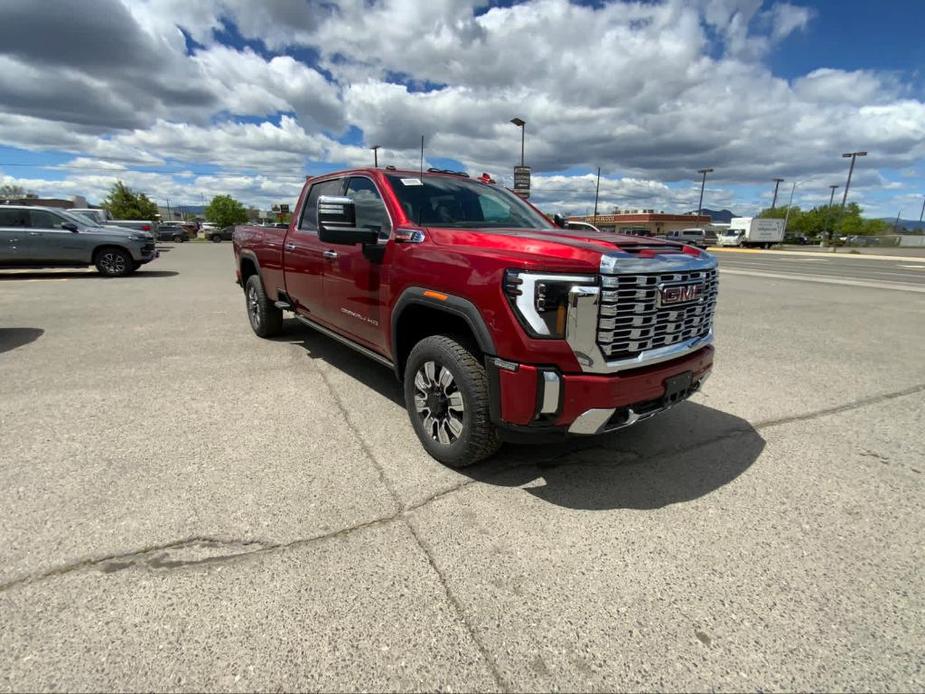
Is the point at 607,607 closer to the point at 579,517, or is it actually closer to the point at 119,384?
the point at 579,517

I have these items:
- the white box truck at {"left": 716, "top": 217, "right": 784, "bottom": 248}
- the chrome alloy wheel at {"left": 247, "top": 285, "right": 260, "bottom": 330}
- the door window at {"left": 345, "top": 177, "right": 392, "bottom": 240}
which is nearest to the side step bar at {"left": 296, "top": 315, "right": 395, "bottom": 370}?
the door window at {"left": 345, "top": 177, "right": 392, "bottom": 240}

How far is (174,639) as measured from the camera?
5.89 feet

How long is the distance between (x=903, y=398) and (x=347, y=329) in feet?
16.4

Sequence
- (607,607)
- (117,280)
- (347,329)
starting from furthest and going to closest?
(117,280), (347,329), (607,607)

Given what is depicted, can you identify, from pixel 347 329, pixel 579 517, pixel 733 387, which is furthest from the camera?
pixel 733 387

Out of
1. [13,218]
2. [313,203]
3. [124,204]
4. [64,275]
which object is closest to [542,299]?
[313,203]

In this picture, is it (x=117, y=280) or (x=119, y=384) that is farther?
(x=117, y=280)

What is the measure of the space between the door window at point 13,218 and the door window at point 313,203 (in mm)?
10980

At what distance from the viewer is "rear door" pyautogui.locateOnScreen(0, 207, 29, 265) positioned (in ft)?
37.6

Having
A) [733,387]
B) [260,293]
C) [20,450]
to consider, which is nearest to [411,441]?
[20,450]

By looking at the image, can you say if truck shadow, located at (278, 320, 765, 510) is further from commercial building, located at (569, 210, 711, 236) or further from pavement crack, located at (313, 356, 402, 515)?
commercial building, located at (569, 210, 711, 236)

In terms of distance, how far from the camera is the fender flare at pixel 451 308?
2.58 metres

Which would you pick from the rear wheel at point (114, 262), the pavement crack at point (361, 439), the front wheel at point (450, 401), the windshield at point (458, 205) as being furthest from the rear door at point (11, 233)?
the front wheel at point (450, 401)

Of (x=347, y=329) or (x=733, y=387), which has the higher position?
(x=347, y=329)
